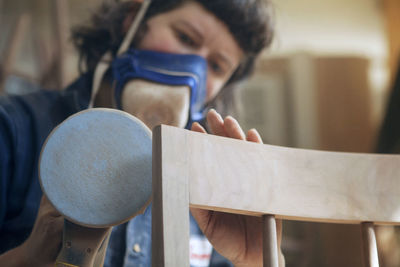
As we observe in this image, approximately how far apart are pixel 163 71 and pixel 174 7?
209 mm

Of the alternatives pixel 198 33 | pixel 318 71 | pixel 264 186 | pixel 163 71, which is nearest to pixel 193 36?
pixel 198 33

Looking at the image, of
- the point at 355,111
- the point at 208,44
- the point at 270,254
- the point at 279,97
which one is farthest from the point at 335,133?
the point at 270,254

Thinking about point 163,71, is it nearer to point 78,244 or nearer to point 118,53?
point 118,53

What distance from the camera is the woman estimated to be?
63 centimetres

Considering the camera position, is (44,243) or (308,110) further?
(308,110)

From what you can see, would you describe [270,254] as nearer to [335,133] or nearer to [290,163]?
[290,163]

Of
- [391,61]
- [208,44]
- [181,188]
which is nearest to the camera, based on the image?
[181,188]

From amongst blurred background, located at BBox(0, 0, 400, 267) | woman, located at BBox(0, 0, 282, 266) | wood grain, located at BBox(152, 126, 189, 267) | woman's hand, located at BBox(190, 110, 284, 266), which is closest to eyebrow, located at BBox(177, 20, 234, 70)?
woman, located at BBox(0, 0, 282, 266)

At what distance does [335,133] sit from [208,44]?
2.00m

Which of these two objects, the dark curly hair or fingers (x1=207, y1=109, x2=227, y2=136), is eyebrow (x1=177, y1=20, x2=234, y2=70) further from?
fingers (x1=207, y1=109, x2=227, y2=136)

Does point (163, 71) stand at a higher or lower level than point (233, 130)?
higher

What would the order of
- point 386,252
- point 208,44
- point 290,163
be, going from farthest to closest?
point 386,252, point 208,44, point 290,163

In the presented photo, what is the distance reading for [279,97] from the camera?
298cm

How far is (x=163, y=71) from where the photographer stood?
0.88m
